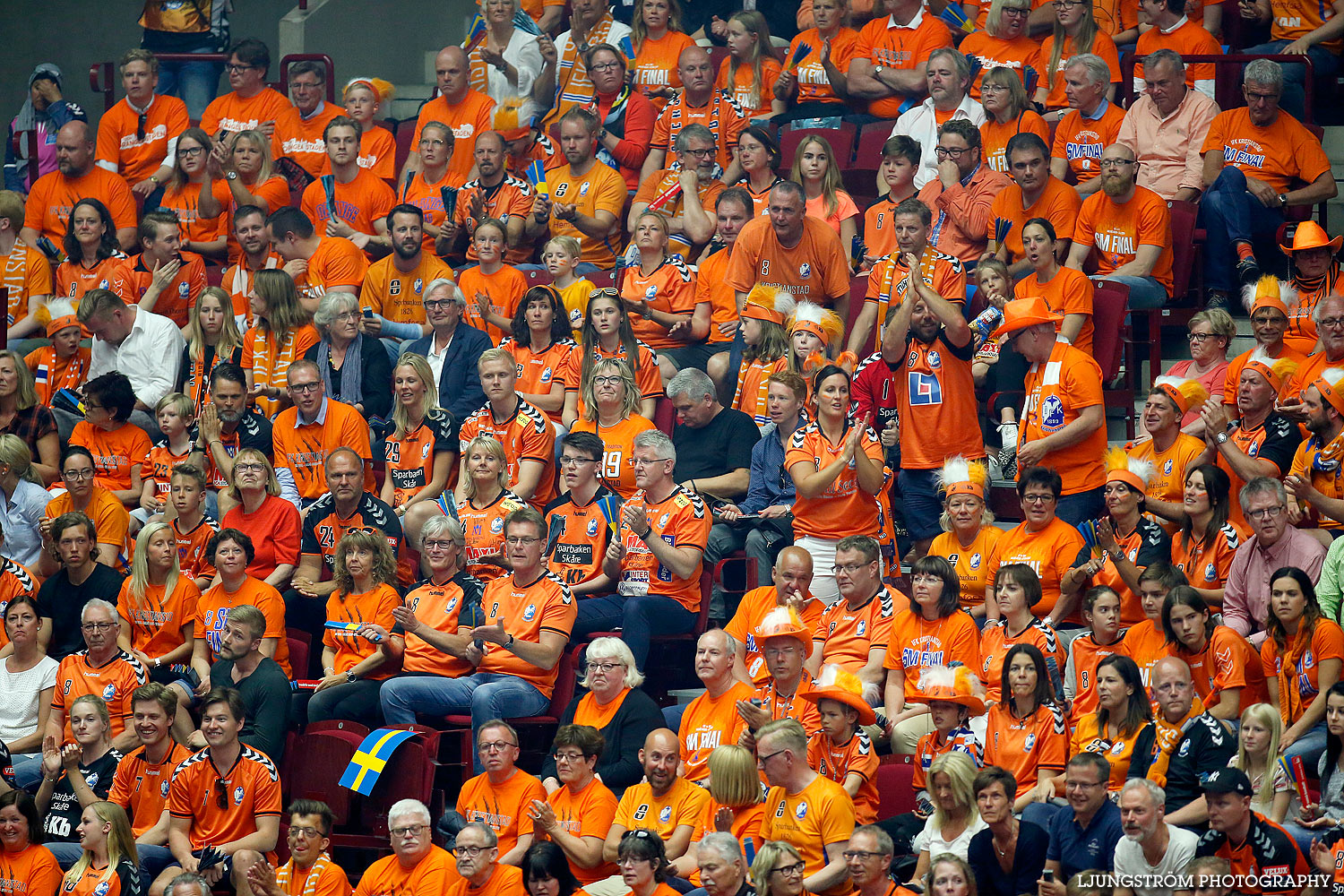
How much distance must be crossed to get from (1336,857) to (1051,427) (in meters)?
3.31

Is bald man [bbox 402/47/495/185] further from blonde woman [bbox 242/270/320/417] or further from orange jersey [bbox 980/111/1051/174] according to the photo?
orange jersey [bbox 980/111/1051/174]

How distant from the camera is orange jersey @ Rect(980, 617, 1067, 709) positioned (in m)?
8.36

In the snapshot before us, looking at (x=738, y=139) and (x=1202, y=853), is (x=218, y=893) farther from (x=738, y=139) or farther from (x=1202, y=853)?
(x=738, y=139)

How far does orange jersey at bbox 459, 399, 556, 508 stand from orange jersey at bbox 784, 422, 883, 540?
1517 mm

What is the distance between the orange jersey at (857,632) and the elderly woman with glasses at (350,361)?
358 cm

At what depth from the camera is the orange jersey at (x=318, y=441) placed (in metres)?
10.7

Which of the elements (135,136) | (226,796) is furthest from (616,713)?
(135,136)

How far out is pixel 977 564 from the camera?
9.24 meters

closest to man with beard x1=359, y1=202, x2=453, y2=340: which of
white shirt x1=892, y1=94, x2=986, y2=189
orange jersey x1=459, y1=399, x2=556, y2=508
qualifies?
orange jersey x1=459, y1=399, x2=556, y2=508

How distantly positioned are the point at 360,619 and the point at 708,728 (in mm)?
2110

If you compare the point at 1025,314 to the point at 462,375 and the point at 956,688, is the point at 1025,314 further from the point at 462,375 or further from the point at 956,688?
the point at 462,375

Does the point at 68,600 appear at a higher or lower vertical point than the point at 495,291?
lower

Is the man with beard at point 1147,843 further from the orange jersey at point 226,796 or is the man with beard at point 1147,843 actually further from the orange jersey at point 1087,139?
the orange jersey at point 1087,139

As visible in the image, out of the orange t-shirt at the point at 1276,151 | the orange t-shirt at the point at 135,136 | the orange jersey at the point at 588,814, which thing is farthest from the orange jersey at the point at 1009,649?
the orange t-shirt at the point at 135,136
